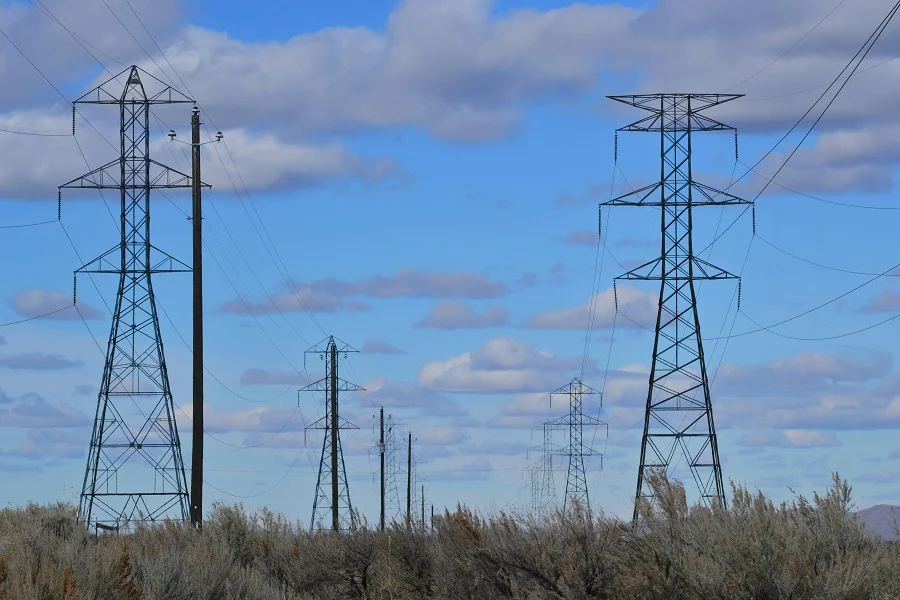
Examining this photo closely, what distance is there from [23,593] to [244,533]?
76.6 feet

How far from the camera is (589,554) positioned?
20.5 metres

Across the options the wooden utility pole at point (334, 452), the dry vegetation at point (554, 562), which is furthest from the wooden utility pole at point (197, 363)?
the wooden utility pole at point (334, 452)

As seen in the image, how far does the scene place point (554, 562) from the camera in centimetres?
2130

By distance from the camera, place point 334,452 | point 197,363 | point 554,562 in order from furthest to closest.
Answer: point 334,452 < point 197,363 < point 554,562

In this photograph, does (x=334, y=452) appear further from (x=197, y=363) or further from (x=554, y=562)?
(x=554, y=562)

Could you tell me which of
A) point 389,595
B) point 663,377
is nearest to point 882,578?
point 389,595

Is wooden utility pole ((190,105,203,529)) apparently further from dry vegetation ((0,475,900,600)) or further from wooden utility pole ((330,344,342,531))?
wooden utility pole ((330,344,342,531))

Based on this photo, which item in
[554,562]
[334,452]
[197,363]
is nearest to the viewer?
[554,562]

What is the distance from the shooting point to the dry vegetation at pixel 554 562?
15.4 metres

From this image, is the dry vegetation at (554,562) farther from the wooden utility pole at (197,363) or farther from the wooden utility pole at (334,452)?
the wooden utility pole at (334,452)

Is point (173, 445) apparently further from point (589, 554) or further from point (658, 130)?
point (589, 554)

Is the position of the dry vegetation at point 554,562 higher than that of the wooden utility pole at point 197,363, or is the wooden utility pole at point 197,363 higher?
the wooden utility pole at point 197,363

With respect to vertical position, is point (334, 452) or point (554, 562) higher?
point (334, 452)

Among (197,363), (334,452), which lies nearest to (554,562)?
(197,363)
